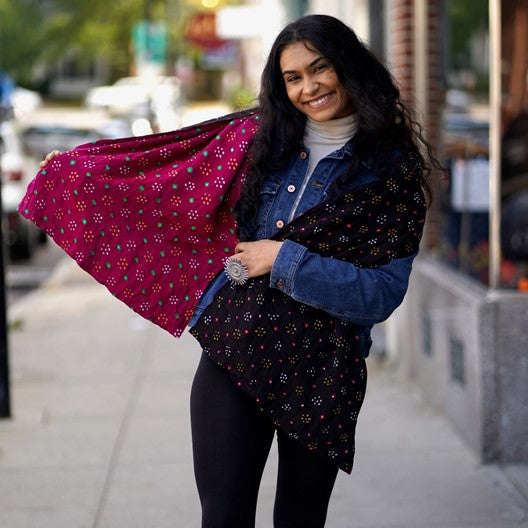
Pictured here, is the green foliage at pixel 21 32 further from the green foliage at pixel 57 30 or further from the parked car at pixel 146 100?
the parked car at pixel 146 100

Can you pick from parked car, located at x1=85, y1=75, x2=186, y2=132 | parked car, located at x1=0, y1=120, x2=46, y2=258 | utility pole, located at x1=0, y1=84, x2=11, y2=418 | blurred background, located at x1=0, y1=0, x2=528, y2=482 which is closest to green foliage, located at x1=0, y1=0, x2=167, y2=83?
parked car, located at x1=85, y1=75, x2=186, y2=132

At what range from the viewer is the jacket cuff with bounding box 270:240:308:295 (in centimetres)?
285

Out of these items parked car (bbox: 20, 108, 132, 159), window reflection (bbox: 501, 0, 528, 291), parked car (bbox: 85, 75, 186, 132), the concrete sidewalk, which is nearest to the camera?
the concrete sidewalk

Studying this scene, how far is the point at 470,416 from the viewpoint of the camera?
A: 5312 millimetres

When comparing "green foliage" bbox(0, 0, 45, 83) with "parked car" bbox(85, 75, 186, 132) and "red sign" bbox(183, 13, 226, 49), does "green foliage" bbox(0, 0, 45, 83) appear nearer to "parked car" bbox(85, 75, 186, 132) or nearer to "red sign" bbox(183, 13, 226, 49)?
"parked car" bbox(85, 75, 186, 132)

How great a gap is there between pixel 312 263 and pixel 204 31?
65.7 feet

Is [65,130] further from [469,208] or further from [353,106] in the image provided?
[353,106]

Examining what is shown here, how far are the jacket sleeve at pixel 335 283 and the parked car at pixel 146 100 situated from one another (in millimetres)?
23890

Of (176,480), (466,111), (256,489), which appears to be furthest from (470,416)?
(256,489)

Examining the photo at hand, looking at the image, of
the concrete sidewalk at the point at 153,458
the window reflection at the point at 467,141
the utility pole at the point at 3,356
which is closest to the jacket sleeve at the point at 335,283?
the concrete sidewalk at the point at 153,458

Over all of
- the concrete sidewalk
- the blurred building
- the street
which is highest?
the blurred building

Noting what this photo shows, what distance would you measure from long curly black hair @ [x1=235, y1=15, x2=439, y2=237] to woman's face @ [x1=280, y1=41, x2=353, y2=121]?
0.02m

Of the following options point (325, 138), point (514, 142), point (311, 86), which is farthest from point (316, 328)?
point (514, 142)

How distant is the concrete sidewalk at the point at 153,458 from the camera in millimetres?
4625
